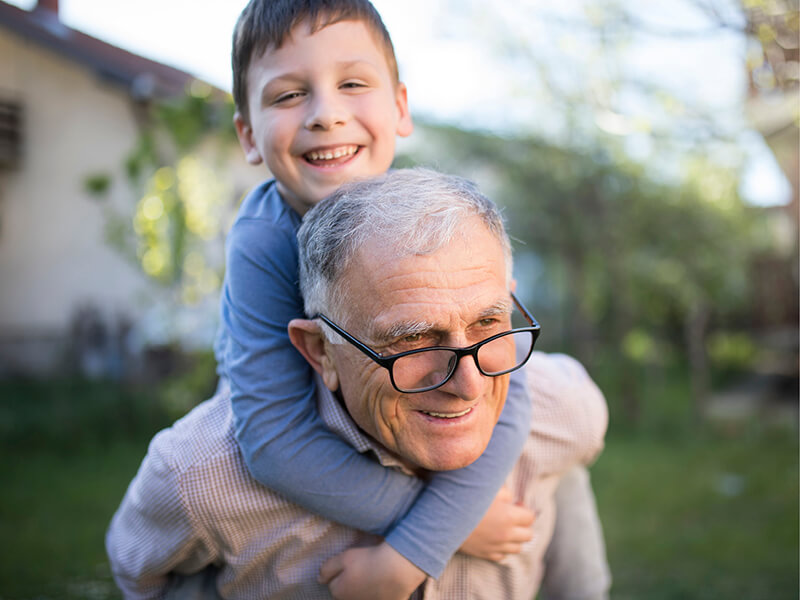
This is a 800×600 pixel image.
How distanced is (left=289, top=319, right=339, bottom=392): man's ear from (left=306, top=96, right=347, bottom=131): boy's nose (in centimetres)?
55

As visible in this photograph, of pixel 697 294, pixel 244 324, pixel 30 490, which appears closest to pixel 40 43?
pixel 30 490

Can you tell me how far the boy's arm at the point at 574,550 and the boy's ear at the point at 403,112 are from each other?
4.19 feet

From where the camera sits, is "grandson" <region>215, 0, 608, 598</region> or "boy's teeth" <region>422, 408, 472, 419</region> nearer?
"boy's teeth" <region>422, 408, 472, 419</region>

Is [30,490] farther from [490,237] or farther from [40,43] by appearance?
[40,43]

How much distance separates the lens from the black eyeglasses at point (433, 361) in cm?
166

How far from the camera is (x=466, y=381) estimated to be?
167 centimetres

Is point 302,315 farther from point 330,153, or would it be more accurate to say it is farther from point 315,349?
point 330,153

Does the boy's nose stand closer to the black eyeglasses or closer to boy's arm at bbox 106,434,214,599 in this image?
the black eyeglasses

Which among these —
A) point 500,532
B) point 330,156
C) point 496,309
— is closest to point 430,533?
point 500,532

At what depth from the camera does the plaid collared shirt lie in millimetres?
1959

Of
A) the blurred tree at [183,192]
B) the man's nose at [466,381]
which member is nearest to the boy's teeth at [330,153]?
the man's nose at [466,381]

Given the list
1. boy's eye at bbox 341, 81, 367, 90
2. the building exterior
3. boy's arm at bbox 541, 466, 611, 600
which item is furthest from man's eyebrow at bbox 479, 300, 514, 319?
the building exterior

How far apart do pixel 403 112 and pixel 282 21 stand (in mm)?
532

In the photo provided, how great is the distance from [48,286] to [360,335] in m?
10.8
